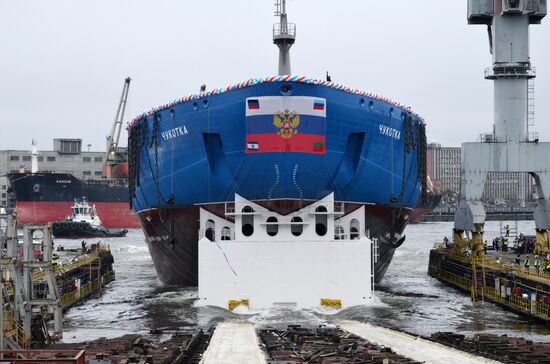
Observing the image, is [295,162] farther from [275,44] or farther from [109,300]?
[109,300]

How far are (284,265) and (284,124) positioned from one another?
13.3 feet

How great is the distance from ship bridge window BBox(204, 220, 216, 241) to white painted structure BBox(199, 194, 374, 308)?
1.79 meters

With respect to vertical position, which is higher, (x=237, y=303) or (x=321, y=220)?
(x=321, y=220)

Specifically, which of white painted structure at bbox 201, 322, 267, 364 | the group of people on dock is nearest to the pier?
white painted structure at bbox 201, 322, 267, 364

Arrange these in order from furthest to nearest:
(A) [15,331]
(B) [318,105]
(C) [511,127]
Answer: (C) [511,127] < (B) [318,105] < (A) [15,331]

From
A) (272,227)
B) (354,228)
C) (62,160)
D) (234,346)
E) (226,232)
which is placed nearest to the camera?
(234,346)

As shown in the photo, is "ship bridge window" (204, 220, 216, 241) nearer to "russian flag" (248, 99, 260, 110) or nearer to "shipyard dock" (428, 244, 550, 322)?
"russian flag" (248, 99, 260, 110)

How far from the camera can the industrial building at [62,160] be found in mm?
123812

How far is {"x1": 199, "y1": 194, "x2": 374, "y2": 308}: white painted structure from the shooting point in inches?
930

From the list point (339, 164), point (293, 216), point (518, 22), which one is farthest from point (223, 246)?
point (518, 22)

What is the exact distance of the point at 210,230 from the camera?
26.4 m

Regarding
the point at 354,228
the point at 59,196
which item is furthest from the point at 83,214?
the point at 354,228

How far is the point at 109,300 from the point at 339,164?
12.1 metres

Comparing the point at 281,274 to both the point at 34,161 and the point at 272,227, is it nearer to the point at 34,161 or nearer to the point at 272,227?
the point at 272,227
